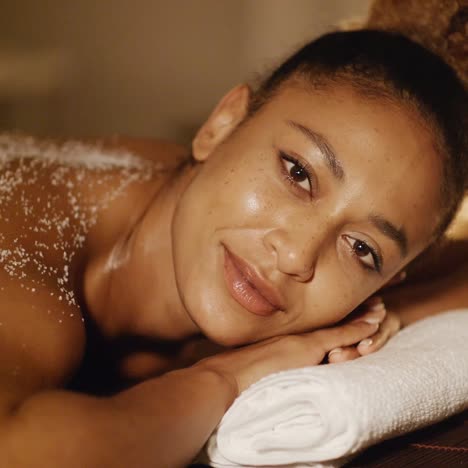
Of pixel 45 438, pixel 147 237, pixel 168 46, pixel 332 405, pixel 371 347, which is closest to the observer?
pixel 45 438

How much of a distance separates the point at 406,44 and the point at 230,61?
2.01 metres

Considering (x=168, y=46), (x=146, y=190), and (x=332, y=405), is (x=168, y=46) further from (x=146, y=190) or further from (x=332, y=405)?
(x=332, y=405)

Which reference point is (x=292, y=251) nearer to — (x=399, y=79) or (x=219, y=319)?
(x=219, y=319)

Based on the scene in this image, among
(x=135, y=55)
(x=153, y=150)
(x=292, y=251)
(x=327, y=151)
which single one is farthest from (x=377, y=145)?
(x=135, y=55)

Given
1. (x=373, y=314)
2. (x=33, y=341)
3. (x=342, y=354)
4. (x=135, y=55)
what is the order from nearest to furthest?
(x=33, y=341) < (x=342, y=354) < (x=373, y=314) < (x=135, y=55)

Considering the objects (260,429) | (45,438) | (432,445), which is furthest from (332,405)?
(45,438)

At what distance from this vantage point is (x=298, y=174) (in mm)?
1006

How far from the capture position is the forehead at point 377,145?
0.98 meters

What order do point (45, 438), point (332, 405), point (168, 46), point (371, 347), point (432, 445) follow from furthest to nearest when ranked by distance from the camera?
point (168, 46) → point (371, 347) → point (432, 445) → point (332, 405) → point (45, 438)

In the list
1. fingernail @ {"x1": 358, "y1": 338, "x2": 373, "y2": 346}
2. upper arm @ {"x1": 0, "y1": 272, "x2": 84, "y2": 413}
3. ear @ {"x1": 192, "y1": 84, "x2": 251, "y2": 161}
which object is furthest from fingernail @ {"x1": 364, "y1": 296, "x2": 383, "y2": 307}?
upper arm @ {"x1": 0, "y1": 272, "x2": 84, "y2": 413}

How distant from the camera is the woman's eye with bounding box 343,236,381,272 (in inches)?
40.3

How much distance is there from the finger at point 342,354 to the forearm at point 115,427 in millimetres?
251

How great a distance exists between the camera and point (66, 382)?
36.4 inches

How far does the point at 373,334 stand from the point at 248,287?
26cm
